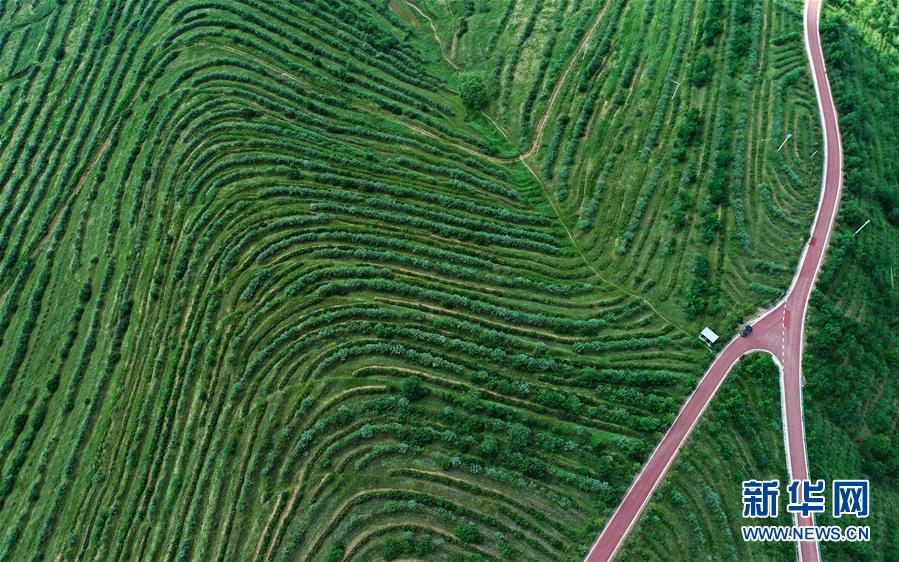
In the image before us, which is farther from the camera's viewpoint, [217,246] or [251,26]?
[251,26]

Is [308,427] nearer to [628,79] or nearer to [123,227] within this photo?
[123,227]

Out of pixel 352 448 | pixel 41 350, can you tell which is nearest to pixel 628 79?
pixel 352 448

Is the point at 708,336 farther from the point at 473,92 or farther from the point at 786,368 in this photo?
the point at 473,92
